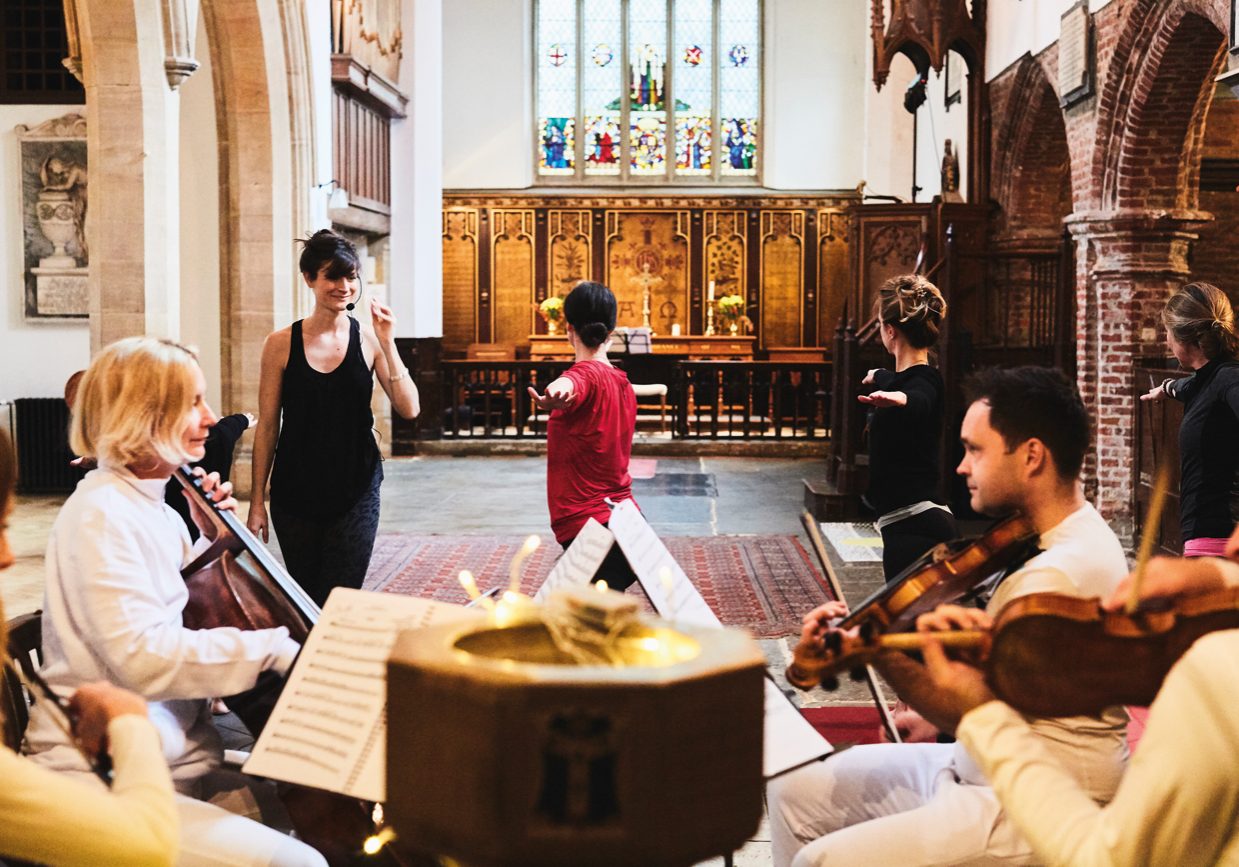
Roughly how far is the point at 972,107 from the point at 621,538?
10.7 meters

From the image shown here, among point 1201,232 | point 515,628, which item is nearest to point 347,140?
point 1201,232

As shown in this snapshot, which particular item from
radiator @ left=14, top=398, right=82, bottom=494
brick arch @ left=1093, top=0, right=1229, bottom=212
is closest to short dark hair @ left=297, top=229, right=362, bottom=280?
brick arch @ left=1093, top=0, right=1229, bottom=212

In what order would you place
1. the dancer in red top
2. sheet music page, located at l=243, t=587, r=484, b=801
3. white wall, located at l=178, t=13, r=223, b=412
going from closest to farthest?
sheet music page, located at l=243, t=587, r=484, b=801, the dancer in red top, white wall, located at l=178, t=13, r=223, b=412

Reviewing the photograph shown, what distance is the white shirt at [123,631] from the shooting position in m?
2.14

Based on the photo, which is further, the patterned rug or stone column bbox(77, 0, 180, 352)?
stone column bbox(77, 0, 180, 352)

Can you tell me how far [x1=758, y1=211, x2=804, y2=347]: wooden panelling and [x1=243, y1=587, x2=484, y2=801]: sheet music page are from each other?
16518 mm

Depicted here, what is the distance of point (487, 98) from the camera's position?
60.7 feet

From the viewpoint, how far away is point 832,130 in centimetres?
1830

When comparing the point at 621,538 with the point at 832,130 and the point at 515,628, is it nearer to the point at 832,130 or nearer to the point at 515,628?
the point at 515,628

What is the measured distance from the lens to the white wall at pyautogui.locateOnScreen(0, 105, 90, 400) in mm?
10586

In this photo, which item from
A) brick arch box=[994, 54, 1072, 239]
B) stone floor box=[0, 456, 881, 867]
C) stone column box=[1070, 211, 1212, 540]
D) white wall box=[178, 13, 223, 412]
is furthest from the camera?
brick arch box=[994, 54, 1072, 239]

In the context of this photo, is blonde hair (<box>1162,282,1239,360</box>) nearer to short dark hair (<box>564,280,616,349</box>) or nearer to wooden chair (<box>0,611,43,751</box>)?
short dark hair (<box>564,280,616,349</box>)

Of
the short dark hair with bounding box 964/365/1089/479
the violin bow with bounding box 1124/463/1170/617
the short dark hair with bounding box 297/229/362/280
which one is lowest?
the violin bow with bounding box 1124/463/1170/617

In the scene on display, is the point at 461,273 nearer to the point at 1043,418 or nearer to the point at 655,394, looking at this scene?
the point at 655,394
